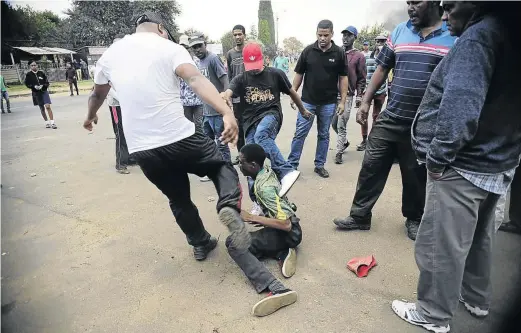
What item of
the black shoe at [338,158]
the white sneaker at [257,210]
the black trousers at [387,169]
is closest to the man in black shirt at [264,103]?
the white sneaker at [257,210]

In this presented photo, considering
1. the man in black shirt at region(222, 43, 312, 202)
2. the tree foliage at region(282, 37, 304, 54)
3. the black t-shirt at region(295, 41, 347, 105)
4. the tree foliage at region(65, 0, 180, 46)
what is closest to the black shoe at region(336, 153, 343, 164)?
the black t-shirt at region(295, 41, 347, 105)

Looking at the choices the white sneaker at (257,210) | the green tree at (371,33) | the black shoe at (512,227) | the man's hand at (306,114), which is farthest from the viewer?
the green tree at (371,33)

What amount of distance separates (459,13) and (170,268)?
8.49 ft

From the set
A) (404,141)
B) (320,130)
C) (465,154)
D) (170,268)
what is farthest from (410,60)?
(170,268)

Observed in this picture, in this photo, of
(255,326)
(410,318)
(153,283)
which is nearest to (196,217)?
(153,283)

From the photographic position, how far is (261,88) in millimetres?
3793

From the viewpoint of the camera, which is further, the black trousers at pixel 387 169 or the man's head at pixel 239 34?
the man's head at pixel 239 34

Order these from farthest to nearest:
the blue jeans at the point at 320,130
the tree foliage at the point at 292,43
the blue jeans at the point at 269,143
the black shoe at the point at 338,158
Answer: the tree foliage at the point at 292,43, the black shoe at the point at 338,158, the blue jeans at the point at 320,130, the blue jeans at the point at 269,143

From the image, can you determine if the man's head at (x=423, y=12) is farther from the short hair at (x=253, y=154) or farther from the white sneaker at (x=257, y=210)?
the white sneaker at (x=257, y=210)

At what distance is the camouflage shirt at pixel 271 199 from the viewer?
8.43 feet

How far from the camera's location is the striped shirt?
256cm

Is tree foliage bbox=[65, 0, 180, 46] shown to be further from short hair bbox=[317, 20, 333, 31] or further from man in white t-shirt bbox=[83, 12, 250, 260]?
man in white t-shirt bbox=[83, 12, 250, 260]

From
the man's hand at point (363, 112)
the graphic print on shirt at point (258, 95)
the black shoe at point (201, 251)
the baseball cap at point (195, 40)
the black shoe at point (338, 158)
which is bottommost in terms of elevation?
the black shoe at point (338, 158)

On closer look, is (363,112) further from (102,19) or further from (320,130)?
(102,19)
